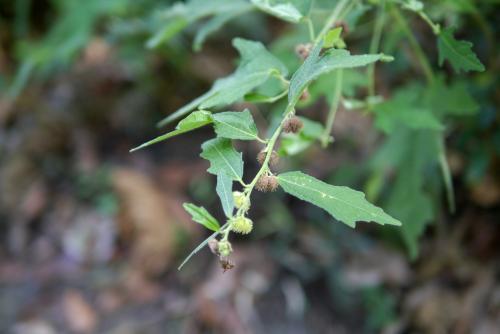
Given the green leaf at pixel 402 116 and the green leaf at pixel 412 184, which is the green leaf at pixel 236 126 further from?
the green leaf at pixel 412 184

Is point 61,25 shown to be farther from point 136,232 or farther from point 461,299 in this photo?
point 461,299

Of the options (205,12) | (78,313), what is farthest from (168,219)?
(205,12)

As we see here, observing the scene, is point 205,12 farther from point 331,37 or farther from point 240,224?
point 240,224

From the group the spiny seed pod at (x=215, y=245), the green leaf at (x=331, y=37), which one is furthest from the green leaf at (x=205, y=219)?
the green leaf at (x=331, y=37)

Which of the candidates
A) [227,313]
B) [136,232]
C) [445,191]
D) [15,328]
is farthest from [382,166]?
[15,328]

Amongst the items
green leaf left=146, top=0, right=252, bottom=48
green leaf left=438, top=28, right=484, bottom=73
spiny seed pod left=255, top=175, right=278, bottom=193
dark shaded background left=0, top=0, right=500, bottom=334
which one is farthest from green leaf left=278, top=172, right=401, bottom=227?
dark shaded background left=0, top=0, right=500, bottom=334

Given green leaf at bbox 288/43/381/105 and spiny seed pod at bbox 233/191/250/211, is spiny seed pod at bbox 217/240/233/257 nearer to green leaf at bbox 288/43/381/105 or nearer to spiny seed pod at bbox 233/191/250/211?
spiny seed pod at bbox 233/191/250/211
